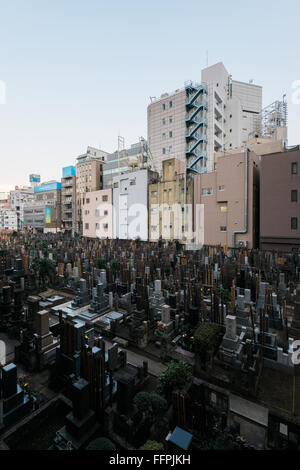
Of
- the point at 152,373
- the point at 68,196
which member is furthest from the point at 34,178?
the point at 152,373

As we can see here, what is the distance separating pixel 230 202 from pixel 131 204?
55.7 feet

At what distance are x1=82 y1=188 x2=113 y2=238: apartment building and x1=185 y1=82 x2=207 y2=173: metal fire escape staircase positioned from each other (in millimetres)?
16244

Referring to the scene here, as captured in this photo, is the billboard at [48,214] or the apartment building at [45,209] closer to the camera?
the apartment building at [45,209]

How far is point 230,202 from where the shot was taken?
2773cm

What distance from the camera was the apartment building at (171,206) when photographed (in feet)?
105

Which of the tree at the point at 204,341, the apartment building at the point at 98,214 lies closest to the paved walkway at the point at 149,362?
the tree at the point at 204,341

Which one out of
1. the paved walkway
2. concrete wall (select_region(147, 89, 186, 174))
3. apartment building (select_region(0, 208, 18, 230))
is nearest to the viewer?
the paved walkway

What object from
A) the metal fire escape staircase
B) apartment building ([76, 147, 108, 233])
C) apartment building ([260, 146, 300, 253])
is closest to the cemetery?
apartment building ([260, 146, 300, 253])

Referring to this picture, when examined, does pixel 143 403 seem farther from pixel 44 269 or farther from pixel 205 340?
pixel 44 269

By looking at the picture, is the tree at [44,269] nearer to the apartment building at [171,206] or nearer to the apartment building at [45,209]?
the apartment building at [171,206]

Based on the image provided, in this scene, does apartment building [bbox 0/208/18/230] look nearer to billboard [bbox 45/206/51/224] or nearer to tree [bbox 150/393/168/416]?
billboard [bbox 45/206/51/224]

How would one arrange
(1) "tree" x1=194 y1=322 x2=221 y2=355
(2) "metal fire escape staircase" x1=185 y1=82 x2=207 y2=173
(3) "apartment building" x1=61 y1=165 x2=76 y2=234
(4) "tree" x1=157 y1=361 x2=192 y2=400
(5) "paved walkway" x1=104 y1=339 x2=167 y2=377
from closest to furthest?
(4) "tree" x1=157 y1=361 x2=192 y2=400
(1) "tree" x1=194 y1=322 x2=221 y2=355
(5) "paved walkway" x1=104 y1=339 x2=167 y2=377
(2) "metal fire escape staircase" x1=185 y1=82 x2=207 y2=173
(3) "apartment building" x1=61 y1=165 x2=76 y2=234

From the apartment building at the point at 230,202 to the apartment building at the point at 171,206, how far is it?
5.23 feet

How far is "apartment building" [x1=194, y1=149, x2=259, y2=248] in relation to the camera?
2681cm
